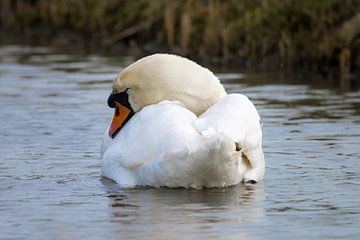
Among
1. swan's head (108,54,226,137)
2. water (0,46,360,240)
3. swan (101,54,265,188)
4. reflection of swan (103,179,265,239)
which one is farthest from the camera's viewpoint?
swan's head (108,54,226,137)

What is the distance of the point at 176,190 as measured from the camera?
912 cm

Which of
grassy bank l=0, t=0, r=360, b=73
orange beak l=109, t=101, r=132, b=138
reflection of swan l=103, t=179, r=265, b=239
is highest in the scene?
orange beak l=109, t=101, r=132, b=138

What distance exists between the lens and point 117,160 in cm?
932

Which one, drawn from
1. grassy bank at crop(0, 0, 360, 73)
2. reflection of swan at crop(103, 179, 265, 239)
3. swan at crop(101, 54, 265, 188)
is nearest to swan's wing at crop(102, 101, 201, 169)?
swan at crop(101, 54, 265, 188)

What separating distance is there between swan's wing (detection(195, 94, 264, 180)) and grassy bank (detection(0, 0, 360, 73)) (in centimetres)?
787

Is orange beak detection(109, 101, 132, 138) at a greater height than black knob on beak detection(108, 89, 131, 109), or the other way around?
black knob on beak detection(108, 89, 131, 109)

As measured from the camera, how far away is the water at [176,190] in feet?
25.7

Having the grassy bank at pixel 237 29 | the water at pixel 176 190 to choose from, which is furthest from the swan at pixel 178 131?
the grassy bank at pixel 237 29

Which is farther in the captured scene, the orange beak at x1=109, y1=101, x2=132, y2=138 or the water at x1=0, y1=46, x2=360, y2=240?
the orange beak at x1=109, y1=101, x2=132, y2=138

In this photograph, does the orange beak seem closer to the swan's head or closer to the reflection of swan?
the swan's head

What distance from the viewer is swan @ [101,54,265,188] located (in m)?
8.66

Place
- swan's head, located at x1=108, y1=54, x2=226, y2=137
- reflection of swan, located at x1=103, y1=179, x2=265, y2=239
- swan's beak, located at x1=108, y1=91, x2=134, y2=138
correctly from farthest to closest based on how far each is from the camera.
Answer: swan's beak, located at x1=108, y1=91, x2=134, y2=138, swan's head, located at x1=108, y1=54, x2=226, y2=137, reflection of swan, located at x1=103, y1=179, x2=265, y2=239

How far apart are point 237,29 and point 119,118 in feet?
29.6

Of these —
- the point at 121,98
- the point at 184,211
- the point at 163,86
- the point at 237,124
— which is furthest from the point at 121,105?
the point at 184,211
